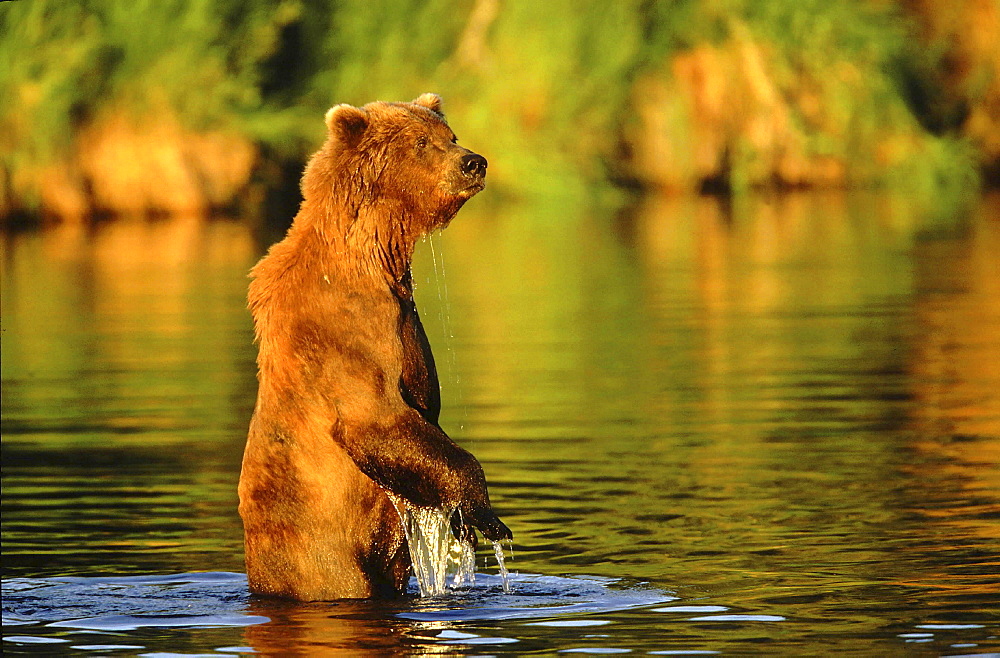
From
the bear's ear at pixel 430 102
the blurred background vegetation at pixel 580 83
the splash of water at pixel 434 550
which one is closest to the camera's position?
the splash of water at pixel 434 550

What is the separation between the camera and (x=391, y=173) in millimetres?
8133

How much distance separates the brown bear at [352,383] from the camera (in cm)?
778

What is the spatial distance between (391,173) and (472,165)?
0.30 m

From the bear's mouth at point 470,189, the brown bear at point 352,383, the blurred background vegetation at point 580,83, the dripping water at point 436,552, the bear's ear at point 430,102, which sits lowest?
the dripping water at point 436,552

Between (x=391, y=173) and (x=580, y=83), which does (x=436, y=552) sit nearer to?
(x=391, y=173)

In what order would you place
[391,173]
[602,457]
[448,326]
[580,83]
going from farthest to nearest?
[580,83] < [448,326] < [602,457] < [391,173]

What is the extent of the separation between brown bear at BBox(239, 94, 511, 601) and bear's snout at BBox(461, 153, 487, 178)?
0.01 meters

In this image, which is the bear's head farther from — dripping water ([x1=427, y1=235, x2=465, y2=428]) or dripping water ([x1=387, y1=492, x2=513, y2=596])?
dripping water ([x1=427, y1=235, x2=465, y2=428])

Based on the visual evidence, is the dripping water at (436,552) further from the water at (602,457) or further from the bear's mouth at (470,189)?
the bear's mouth at (470,189)

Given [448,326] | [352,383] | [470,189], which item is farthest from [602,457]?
[448,326]

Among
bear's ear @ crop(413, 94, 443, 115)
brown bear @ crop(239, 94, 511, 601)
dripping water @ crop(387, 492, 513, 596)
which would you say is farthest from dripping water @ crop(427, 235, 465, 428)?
brown bear @ crop(239, 94, 511, 601)

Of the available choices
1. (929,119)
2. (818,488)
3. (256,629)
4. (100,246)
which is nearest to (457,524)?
(256,629)

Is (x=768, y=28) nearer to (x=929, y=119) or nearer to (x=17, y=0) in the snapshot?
(x=929, y=119)

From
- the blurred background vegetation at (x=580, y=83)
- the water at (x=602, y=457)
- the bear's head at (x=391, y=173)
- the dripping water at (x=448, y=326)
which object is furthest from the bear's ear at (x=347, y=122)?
A: the blurred background vegetation at (x=580, y=83)
